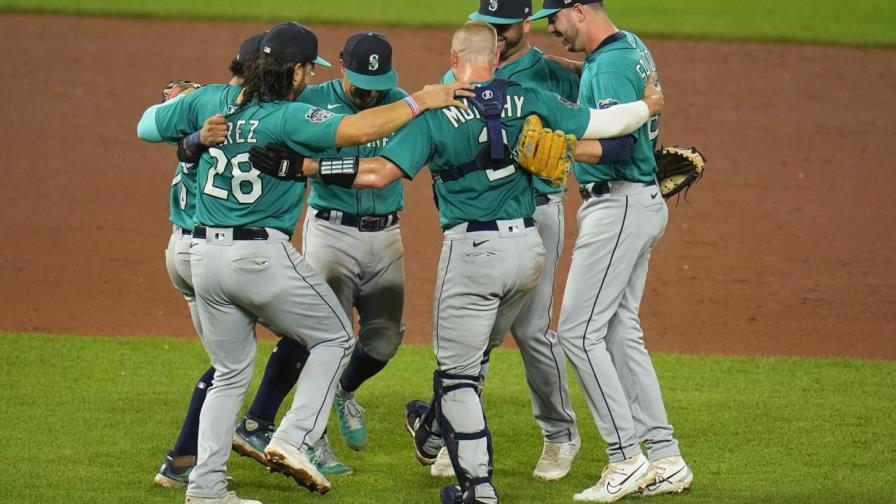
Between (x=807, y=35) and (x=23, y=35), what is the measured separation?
9419 mm

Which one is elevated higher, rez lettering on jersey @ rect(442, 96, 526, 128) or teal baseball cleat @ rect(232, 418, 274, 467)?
rez lettering on jersey @ rect(442, 96, 526, 128)

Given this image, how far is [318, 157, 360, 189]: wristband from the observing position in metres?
4.97

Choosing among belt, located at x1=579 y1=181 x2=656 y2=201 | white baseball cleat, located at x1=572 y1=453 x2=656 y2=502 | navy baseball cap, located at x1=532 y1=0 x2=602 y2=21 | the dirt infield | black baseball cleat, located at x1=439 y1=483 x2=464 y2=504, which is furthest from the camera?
the dirt infield

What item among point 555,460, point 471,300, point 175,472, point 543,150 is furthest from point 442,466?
point 543,150

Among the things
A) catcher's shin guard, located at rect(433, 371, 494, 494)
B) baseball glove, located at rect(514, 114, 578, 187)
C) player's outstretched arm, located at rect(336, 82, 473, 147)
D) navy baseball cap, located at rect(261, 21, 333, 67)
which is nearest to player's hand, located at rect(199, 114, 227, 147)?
navy baseball cap, located at rect(261, 21, 333, 67)

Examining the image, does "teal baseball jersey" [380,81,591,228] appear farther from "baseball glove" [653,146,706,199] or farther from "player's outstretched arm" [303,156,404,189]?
"baseball glove" [653,146,706,199]

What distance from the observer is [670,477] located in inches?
216

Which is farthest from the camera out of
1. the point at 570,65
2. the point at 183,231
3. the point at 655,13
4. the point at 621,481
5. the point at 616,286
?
the point at 655,13

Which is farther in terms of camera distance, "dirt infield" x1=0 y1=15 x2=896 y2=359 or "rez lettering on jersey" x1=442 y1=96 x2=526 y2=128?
"dirt infield" x1=0 y1=15 x2=896 y2=359

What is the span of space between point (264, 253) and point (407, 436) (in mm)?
1750

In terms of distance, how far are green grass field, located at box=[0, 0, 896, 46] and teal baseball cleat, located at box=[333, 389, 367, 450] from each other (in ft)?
34.7

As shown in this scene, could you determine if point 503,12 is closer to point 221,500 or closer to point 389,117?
point 389,117

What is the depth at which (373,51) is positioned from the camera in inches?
220

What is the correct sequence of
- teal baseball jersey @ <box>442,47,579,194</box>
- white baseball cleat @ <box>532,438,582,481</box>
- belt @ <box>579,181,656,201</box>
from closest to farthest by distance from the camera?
belt @ <box>579,181,656,201</box> → white baseball cleat @ <box>532,438,582,481</box> → teal baseball jersey @ <box>442,47,579,194</box>
